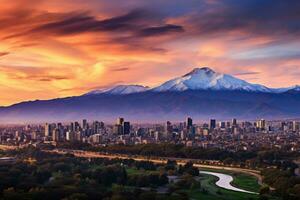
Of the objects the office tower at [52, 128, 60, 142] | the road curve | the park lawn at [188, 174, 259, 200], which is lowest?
the park lawn at [188, 174, 259, 200]

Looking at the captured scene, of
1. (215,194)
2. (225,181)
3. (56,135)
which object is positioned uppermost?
(56,135)

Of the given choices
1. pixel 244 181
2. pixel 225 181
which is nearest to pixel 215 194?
pixel 244 181

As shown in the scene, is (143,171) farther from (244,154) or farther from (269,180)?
→ (244,154)

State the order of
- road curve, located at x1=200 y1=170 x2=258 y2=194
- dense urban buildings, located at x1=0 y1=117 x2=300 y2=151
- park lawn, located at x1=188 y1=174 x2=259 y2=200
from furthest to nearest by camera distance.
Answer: dense urban buildings, located at x1=0 y1=117 x2=300 y2=151 → road curve, located at x1=200 y1=170 x2=258 y2=194 → park lawn, located at x1=188 y1=174 x2=259 y2=200

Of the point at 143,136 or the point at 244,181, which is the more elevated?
the point at 143,136

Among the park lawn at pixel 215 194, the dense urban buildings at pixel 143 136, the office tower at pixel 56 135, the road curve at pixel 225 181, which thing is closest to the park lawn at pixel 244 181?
the road curve at pixel 225 181

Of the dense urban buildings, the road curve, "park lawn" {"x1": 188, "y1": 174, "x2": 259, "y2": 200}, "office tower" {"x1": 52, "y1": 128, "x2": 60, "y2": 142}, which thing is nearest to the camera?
"park lawn" {"x1": 188, "y1": 174, "x2": 259, "y2": 200}

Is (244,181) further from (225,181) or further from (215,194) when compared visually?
(215,194)

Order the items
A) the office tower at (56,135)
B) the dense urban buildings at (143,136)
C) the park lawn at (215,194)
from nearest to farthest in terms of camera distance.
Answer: the park lawn at (215,194), the dense urban buildings at (143,136), the office tower at (56,135)

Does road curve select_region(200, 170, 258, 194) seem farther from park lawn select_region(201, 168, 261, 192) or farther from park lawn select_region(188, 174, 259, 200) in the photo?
park lawn select_region(188, 174, 259, 200)

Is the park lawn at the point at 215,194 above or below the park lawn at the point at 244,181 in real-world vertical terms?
below

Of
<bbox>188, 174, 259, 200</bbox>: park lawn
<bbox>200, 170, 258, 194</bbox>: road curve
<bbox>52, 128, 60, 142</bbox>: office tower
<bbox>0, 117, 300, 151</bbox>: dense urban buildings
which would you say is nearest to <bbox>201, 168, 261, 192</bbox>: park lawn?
<bbox>200, 170, 258, 194</bbox>: road curve

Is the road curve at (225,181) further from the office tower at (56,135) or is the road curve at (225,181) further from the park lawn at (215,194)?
the office tower at (56,135)
